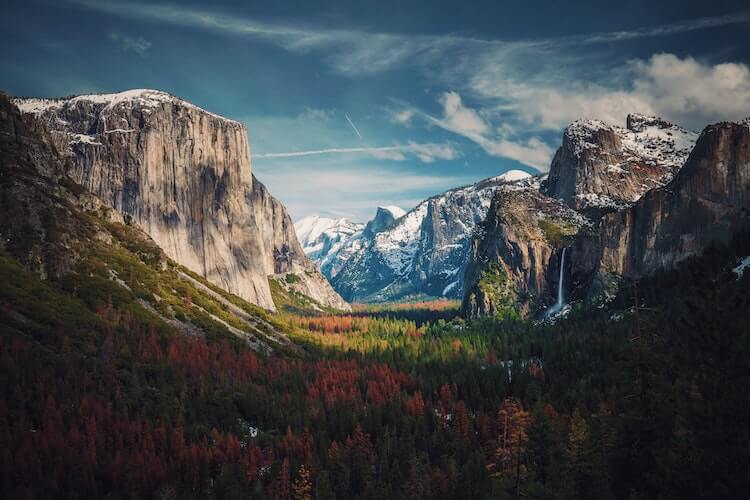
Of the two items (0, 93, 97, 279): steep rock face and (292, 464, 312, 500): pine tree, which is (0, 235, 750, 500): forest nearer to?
(292, 464, 312, 500): pine tree

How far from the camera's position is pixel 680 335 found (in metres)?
33.2

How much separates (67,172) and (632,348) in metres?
203

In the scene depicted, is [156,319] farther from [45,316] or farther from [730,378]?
[730,378]

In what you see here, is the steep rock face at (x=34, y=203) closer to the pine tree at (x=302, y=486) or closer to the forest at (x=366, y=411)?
the forest at (x=366, y=411)

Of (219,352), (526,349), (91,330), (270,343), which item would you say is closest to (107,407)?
(91,330)

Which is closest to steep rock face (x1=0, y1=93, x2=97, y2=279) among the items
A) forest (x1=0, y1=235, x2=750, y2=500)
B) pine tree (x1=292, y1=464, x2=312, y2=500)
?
forest (x1=0, y1=235, x2=750, y2=500)

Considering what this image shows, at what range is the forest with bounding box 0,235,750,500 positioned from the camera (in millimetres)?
31984

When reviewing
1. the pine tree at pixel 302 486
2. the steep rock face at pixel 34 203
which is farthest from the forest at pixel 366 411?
the steep rock face at pixel 34 203

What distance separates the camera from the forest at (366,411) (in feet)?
105

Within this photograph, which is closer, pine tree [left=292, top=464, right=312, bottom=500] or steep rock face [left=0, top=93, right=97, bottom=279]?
pine tree [left=292, top=464, right=312, bottom=500]

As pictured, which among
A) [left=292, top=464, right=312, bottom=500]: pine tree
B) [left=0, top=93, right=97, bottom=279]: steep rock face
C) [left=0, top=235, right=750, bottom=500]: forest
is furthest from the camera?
[left=0, top=93, right=97, bottom=279]: steep rock face

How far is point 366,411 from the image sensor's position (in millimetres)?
109750

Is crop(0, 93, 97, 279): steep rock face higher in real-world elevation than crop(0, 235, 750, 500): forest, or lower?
higher

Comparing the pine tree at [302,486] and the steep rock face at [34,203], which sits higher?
the steep rock face at [34,203]
